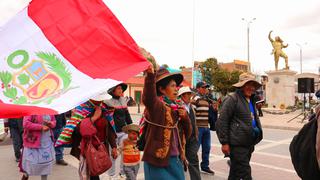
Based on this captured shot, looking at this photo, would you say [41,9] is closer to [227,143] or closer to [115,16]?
[115,16]

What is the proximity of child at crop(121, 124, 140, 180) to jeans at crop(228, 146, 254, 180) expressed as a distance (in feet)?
5.23

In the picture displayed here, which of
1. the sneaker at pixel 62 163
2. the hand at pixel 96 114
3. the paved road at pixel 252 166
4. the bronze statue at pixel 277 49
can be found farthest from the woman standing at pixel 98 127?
the bronze statue at pixel 277 49

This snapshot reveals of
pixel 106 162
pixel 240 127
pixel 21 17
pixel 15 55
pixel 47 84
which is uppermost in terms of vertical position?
pixel 21 17

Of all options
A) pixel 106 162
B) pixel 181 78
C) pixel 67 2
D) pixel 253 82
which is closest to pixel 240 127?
pixel 253 82

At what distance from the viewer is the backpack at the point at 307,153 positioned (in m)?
2.06

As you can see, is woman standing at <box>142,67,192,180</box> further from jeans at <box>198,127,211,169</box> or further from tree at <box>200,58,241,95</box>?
tree at <box>200,58,241,95</box>

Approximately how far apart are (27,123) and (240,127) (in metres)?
3.05

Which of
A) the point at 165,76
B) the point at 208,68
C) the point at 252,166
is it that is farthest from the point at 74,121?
the point at 208,68

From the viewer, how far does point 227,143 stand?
4.70 meters

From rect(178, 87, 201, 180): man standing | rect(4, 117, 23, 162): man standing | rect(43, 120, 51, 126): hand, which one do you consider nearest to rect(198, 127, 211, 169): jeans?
rect(178, 87, 201, 180): man standing

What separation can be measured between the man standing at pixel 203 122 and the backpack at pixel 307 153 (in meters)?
4.31

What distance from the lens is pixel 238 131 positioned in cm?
464

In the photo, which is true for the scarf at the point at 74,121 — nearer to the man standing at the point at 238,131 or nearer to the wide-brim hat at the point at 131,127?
the wide-brim hat at the point at 131,127

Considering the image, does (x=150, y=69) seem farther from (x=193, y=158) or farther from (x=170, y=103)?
(x=193, y=158)
